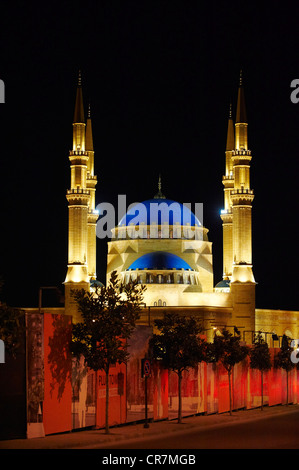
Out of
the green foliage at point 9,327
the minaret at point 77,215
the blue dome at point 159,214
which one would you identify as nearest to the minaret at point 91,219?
the blue dome at point 159,214

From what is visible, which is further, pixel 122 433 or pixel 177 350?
pixel 177 350

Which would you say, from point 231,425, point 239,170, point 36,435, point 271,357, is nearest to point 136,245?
point 239,170

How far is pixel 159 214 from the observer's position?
84.4 m

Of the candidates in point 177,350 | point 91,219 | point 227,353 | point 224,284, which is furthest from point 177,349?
point 224,284

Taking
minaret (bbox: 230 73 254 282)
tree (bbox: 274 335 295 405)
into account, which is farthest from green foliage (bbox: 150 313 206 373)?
minaret (bbox: 230 73 254 282)

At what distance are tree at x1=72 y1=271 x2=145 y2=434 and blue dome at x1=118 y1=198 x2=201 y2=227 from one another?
55.4m

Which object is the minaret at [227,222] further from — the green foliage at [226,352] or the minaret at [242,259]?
the green foliage at [226,352]

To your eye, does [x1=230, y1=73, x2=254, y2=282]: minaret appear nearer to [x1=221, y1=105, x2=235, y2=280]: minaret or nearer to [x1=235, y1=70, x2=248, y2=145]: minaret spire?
[x1=235, y1=70, x2=248, y2=145]: minaret spire

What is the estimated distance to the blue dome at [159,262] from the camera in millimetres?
77531

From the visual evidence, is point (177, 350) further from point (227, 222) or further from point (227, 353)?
point (227, 222)

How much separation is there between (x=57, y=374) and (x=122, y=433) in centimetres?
239

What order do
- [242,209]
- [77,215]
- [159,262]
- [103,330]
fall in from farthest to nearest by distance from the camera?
[159,262]
[242,209]
[77,215]
[103,330]

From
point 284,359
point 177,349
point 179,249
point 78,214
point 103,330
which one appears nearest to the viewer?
point 103,330
